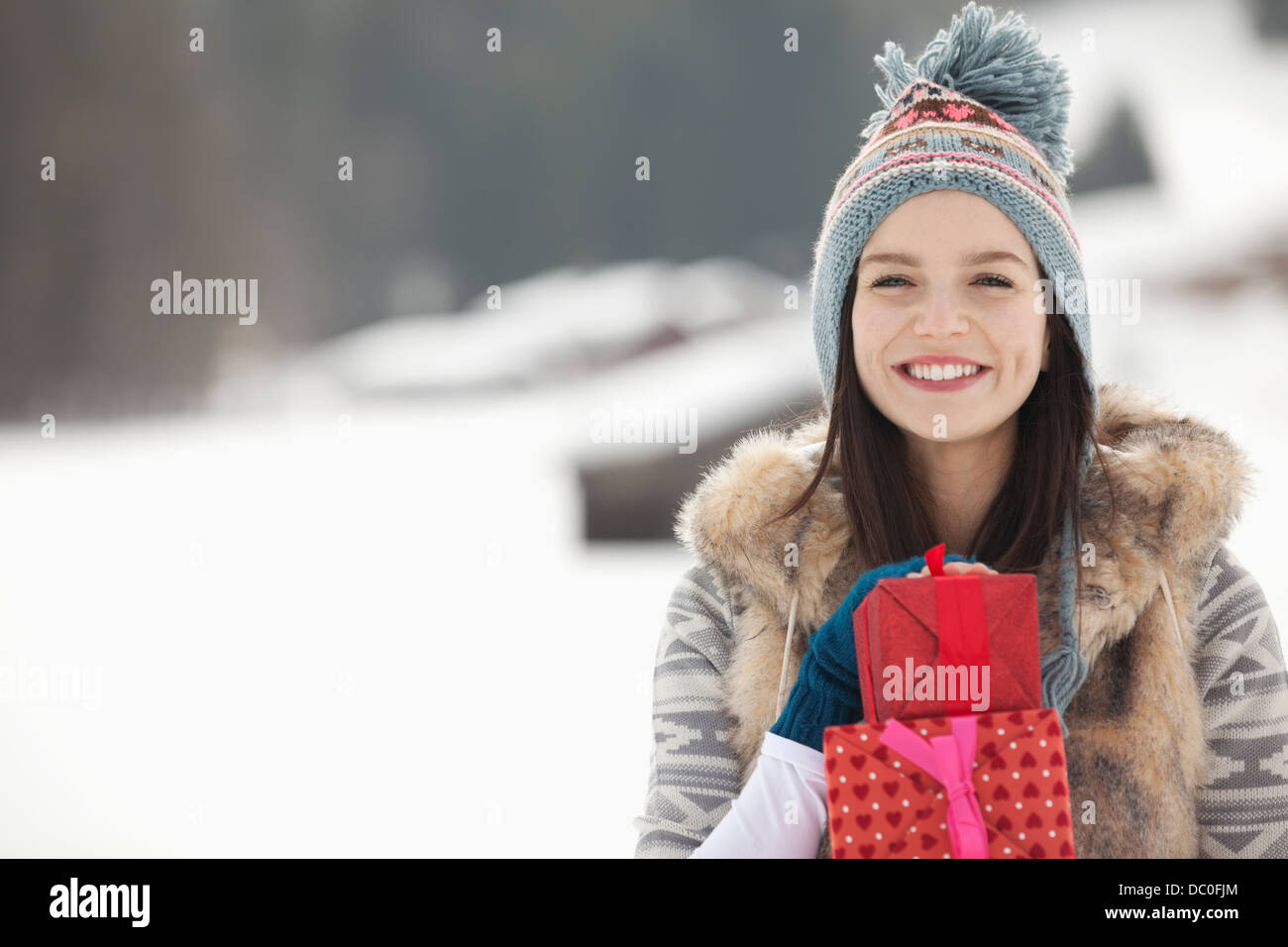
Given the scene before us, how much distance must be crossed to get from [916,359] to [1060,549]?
0.74 ft

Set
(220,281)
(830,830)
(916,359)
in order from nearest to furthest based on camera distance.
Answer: (830,830) < (916,359) < (220,281)

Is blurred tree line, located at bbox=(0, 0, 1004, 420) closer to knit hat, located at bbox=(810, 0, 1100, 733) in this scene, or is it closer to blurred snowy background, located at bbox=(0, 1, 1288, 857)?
blurred snowy background, located at bbox=(0, 1, 1288, 857)

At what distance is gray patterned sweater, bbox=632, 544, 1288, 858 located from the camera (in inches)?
40.9

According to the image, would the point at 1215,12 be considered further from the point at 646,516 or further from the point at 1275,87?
the point at 646,516

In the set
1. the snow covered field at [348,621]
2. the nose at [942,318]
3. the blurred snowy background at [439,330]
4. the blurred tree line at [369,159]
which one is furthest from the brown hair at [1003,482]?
the blurred tree line at [369,159]

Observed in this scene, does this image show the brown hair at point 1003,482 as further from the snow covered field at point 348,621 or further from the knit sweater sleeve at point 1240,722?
the snow covered field at point 348,621

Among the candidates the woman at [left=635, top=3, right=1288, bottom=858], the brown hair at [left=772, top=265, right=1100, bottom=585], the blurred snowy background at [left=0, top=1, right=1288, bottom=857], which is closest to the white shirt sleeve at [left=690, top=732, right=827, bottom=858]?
the woman at [left=635, top=3, right=1288, bottom=858]

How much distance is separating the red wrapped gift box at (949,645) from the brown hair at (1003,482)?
0.70 feet

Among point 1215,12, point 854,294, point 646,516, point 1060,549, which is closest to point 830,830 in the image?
point 1060,549

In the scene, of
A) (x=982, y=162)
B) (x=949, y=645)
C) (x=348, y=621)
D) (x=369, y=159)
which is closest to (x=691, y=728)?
(x=949, y=645)

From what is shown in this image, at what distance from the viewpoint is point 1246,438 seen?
4527 millimetres

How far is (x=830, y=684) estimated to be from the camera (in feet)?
3.20

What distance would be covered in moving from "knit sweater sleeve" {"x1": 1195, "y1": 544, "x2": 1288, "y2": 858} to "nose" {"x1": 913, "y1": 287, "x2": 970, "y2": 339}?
322 millimetres
